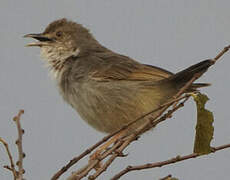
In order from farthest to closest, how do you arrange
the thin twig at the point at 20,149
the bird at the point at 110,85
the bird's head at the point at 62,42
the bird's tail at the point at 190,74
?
the bird's head at the point at 62,42 < the bird at the point at 110,85 < the bird's tail at the point at 190,74 < the thin twig at the point at 20,149

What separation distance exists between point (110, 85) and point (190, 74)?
3.54 ft

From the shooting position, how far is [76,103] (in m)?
5.02

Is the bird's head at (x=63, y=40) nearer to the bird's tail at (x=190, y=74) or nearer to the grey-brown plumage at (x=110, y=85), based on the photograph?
the grey-brown plumage at (x=110, y=85)

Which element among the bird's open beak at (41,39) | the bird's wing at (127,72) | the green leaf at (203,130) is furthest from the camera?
the bird's open beak at (41,39)

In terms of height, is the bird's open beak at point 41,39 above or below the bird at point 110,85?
above

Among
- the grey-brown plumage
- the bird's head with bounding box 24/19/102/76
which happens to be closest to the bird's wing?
the grey-brown plumage

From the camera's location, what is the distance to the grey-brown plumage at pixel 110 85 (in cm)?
487

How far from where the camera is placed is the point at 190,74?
439 cm

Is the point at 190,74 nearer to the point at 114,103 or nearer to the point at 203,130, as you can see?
the point at 114,103

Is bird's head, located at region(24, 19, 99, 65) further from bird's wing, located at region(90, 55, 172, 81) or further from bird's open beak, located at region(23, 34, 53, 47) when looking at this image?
bird's wing, located at region(90, 55, 172, 81)

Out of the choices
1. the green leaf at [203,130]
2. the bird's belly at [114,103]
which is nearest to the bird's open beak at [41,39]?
the bird's belly at [114,103]

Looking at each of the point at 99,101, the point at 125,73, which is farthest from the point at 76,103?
the point at 125,73

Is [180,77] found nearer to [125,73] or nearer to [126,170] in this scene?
[125,73]

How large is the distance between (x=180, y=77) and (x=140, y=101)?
590 mm
